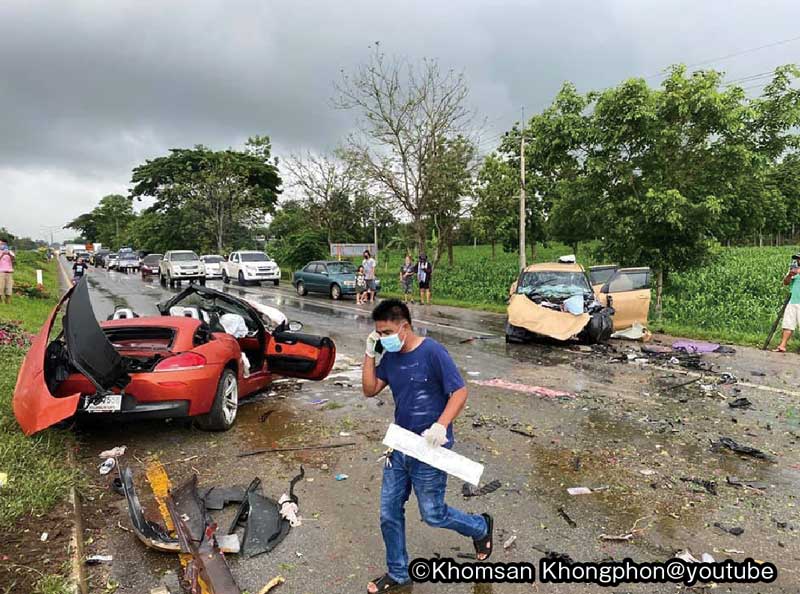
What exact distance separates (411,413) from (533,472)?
85.2 inches

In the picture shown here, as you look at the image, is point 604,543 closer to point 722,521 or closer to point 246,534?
point 722,521

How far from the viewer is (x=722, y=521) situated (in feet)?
12.9

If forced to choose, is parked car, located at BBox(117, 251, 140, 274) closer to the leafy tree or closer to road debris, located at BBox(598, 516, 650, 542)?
the leafy tree

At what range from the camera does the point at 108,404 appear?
5090 millimetres

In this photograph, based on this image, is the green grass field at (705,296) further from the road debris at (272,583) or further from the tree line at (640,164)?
the road debris at (272,583)

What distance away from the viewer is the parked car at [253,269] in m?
29.6

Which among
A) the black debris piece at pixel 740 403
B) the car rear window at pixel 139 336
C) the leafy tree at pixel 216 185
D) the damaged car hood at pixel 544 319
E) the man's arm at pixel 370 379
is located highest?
the leafy tree at pixel 216 185

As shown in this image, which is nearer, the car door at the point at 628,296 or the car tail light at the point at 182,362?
the car tail light at the point at 182,362

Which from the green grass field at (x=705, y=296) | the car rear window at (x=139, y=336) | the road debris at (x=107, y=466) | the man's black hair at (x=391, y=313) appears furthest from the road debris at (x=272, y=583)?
the green grass field at (x=705, y=296)

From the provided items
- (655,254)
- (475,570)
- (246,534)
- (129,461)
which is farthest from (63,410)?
(655,254)

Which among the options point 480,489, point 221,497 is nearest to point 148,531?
point 221,497

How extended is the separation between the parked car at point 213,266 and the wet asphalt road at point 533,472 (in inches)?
1060

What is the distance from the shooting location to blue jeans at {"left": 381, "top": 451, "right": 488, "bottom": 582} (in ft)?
10.1

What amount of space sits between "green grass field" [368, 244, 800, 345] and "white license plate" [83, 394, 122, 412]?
37.7 ft
